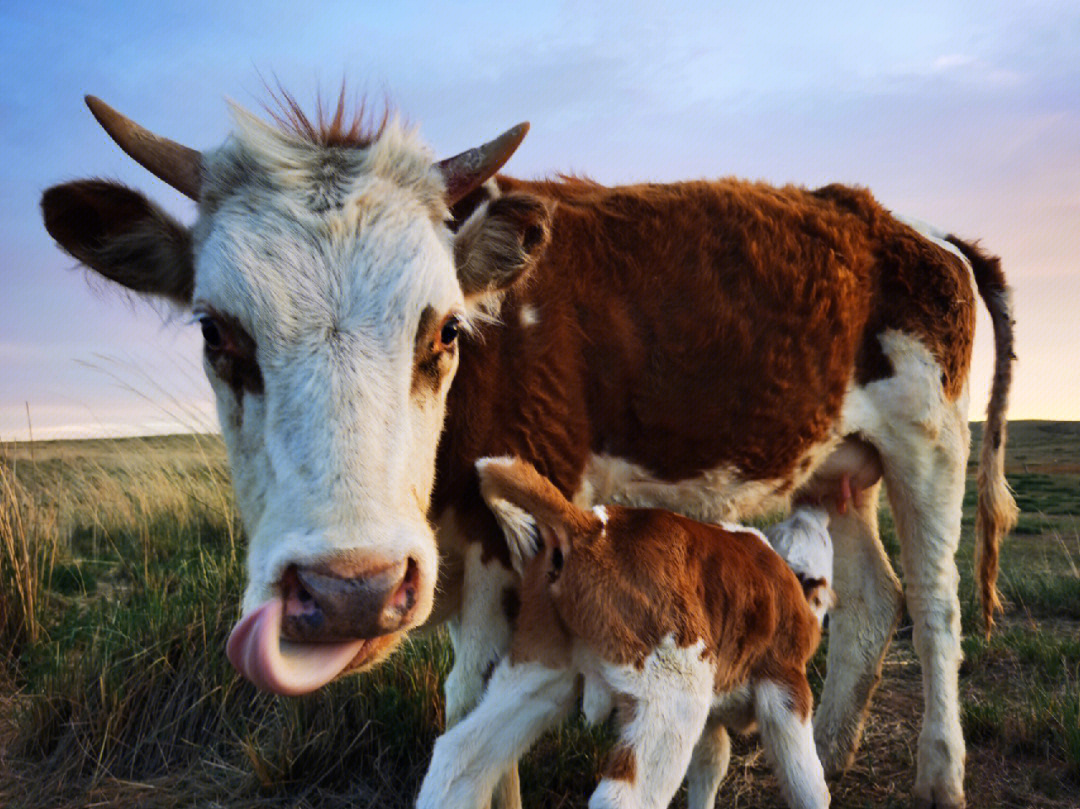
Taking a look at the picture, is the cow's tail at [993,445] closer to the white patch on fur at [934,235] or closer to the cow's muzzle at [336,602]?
the white patch on fur at [934,235]

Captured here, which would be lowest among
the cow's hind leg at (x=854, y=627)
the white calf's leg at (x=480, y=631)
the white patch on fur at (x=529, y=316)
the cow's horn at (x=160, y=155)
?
the cow's hind leg at (x=854, y=627)

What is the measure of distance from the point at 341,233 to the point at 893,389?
3239 millimetres

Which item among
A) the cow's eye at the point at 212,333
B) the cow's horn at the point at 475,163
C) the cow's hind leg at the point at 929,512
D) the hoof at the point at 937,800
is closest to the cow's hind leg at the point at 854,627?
the cow's hind leg at the point at 929,512

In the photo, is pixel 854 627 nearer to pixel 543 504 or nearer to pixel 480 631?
pixel 480 631

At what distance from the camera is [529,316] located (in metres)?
3.92

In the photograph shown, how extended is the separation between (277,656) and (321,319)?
101 centimetres

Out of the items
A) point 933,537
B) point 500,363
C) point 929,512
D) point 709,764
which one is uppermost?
point 500,363

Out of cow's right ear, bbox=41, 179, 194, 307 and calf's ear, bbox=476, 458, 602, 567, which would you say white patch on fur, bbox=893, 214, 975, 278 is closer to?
calf's ear, bbox=476, 458, 602, 567

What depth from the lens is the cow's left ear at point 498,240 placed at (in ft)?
12.2

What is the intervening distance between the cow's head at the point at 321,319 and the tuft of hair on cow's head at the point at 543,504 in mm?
240

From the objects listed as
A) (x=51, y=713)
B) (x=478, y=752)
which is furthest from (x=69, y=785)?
(x=478, y=752)

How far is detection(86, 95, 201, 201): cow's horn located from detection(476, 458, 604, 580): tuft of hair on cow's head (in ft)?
4.80

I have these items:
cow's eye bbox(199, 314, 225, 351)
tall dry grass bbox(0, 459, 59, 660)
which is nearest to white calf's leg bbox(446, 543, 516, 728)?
cow's eye bbox(199, 314, 225, 351)

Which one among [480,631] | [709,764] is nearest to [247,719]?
[480,631]
